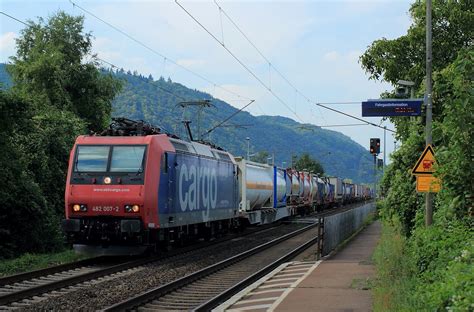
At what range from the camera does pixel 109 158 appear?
52.8 feet

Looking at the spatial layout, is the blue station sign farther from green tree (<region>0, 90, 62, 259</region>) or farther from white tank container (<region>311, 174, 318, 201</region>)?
white tank container (<region>311, 174, 318, 201</region>)

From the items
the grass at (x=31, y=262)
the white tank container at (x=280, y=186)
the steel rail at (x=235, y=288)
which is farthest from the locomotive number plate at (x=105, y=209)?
the white tank container at (x=280, y=186)

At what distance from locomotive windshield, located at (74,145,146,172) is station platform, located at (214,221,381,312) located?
15.4 feet

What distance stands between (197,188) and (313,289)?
28.6ft

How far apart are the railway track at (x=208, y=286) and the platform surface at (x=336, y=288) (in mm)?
1275

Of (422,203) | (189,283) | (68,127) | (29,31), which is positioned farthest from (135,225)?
(29,31)

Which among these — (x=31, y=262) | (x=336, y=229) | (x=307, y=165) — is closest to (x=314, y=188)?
(x=336, y=229)

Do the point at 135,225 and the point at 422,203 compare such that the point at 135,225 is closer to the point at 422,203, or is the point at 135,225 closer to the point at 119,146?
the point at 119,146

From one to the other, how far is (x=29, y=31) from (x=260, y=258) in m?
30.5

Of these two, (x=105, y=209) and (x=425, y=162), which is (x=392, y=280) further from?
(x=105, y=209)

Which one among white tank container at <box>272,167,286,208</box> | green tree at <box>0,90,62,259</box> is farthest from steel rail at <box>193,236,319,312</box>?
white tank container at <box>272,167,286,208</box>

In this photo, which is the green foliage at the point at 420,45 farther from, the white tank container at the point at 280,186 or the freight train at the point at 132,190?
the white tank container at the point at 280,186

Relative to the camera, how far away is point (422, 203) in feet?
56.5

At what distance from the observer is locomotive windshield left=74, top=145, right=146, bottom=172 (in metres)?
15.9
